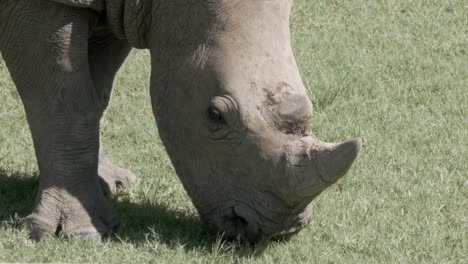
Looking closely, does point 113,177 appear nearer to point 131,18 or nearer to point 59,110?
point 59,110

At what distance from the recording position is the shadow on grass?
7191 mm

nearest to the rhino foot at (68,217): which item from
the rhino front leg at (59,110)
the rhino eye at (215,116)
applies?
the rhino front leg at (59,110)

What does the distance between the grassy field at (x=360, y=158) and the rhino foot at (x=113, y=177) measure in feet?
0.29

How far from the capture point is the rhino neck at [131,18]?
286 inches

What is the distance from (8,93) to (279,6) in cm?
374

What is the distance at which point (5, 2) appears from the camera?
23.8 feet

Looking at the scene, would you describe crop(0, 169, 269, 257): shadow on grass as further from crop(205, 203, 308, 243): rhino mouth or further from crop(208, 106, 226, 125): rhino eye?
crop(208, 106, 226, 125): rhino eye

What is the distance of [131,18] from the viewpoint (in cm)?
729

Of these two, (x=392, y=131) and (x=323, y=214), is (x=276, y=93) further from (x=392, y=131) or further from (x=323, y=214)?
(x=392, y=131)

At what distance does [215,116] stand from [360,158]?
7.45 ft

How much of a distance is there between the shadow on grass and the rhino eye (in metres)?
0.65

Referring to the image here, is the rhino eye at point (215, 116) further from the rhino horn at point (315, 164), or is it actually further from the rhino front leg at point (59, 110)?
the rhino front leg at point (59, 110)

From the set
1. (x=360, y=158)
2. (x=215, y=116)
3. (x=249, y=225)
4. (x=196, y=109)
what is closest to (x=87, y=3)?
(x=196, y=109)

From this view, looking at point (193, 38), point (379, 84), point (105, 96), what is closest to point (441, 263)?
point (193, 38)
